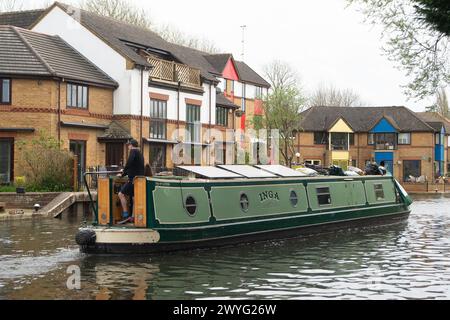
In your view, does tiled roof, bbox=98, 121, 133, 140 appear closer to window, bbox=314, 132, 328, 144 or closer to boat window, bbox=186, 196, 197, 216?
boat window, bbox=186, 196, 197, 216

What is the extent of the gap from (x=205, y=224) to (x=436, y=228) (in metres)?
9.90

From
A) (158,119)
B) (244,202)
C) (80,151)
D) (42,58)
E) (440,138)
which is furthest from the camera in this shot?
(440,138)

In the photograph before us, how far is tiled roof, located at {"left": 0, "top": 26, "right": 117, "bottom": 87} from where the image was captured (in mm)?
28142

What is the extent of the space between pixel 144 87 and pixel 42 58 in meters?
5.30

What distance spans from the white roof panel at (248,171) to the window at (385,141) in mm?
42131

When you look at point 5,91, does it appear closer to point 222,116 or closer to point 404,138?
point 222,116

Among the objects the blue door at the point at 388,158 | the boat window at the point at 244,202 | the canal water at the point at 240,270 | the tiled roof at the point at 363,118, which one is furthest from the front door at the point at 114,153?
the blue door at the point at 388,158

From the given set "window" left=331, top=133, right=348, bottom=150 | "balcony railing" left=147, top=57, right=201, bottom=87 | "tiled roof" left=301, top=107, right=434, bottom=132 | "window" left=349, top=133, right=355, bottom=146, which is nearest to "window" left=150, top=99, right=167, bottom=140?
"balcony railing" left=147, top=57, right=201, bottom=87

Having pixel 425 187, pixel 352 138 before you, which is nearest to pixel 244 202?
pixel 425 187

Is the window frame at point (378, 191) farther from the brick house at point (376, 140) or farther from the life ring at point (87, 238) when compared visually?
the brick house at point (376, 140)

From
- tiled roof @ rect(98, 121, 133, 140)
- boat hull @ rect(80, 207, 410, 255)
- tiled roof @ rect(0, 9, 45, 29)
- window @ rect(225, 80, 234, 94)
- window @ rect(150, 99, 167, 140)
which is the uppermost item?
tiled roof @ rect(0, 9, 45, 29)

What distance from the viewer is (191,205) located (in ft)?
51.3

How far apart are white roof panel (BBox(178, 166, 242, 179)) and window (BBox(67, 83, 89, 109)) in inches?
540

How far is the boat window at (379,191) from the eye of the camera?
24.0m
